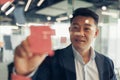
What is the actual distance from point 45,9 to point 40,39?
0.18 m

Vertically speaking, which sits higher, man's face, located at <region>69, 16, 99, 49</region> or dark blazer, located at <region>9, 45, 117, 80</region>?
man's face, located at <region>69, 16, 99, 49</region>

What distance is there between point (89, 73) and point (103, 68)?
3.5 inches

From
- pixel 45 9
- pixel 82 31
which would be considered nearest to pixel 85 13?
pixel 82 31

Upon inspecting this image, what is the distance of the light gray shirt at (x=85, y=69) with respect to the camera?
4.51 feet

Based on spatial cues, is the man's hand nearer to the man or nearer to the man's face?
the man

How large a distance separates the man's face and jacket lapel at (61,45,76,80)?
0.05 metres

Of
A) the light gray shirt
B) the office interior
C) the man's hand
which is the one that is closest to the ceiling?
the office interior

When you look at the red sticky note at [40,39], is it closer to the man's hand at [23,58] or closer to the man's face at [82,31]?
the man's hand at [23,58]

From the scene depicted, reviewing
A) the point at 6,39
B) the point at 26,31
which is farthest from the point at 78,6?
the point at 6,39

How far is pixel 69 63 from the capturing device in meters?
1.38

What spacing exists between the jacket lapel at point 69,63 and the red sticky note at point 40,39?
0.29 ft

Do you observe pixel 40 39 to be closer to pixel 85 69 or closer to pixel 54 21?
pixel 54 21

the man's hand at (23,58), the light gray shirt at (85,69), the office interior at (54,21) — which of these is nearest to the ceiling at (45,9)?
the office interior at (54,21)

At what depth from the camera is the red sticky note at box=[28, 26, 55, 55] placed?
4.37 ft
